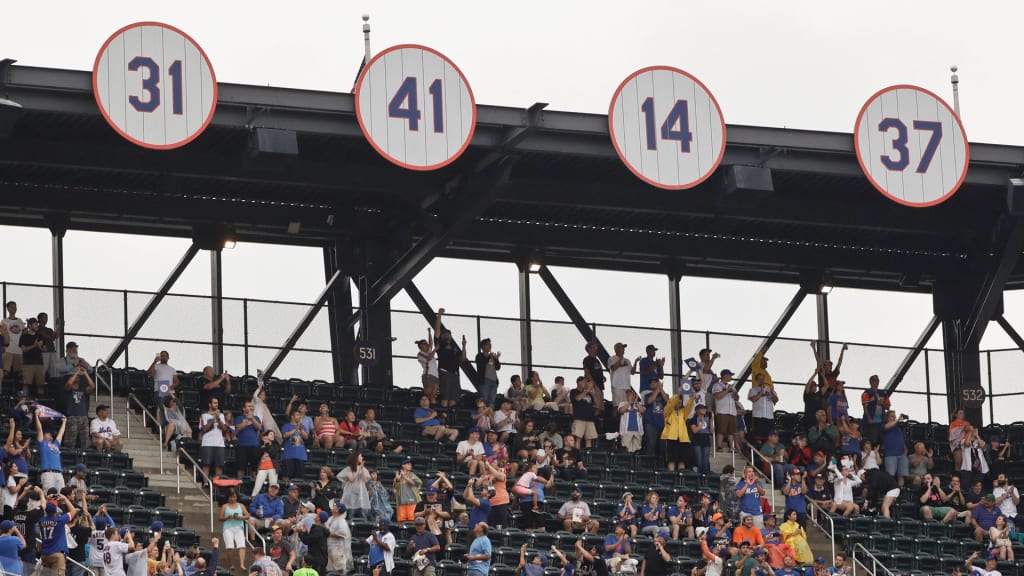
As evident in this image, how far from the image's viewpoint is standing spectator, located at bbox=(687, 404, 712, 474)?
39.8m

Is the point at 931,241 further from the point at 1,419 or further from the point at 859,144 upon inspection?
the point at 1,419

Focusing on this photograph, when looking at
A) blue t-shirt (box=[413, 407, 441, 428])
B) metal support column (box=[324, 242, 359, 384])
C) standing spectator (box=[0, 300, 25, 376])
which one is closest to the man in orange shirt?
blue t-shirt (box=[413, 407, 441, 428])

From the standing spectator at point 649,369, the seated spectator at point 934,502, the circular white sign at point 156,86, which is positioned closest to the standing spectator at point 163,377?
the circular white sign at point 156,86

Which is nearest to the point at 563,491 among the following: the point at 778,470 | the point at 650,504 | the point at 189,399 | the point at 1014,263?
the point at 650,504

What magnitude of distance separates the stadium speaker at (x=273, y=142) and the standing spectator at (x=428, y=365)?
556 centimetres

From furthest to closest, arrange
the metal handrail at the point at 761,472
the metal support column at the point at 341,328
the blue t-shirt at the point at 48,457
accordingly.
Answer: the metal support column at the point at 341,328
the metal handrail at the point at 761,472
the blue t-shirt at the point at 48,457

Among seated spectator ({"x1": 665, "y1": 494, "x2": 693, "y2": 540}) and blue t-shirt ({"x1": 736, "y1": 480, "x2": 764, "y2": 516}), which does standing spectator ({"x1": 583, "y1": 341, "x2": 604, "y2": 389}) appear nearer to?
blue t-shirt ({"x1": 736, "y1": 480, "x2": 764, "y2": 516})

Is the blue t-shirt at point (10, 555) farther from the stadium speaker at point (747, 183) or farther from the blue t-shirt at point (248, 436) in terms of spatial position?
the stadium speaker at point (747, 183)

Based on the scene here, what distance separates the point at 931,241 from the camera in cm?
4734

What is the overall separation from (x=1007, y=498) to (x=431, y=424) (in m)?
10.4

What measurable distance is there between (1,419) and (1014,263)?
20.2 metres

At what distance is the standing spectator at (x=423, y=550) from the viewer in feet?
105

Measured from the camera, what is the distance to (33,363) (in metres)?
37.5

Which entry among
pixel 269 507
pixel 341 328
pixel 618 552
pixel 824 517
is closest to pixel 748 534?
pixel 618 552
